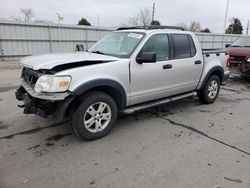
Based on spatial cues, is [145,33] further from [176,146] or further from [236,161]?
[236,161]

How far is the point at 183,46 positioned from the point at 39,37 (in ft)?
42.6

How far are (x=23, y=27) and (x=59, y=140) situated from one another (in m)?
13.4

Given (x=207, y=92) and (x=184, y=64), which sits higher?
(x=184, y=64)

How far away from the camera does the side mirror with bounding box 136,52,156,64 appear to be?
383 centimetres

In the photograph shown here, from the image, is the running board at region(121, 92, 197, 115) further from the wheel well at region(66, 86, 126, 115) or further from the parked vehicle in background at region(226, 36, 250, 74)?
the parked vehicle in background at region(226, 36, 250, 74)

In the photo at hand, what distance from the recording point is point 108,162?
316 cm

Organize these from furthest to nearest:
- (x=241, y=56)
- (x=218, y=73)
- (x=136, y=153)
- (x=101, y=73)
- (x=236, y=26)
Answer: (x=236, y=26) < (x=241, y=56) < (x=218, y=73) < (x=101, y=73) < (x=136, y=153)

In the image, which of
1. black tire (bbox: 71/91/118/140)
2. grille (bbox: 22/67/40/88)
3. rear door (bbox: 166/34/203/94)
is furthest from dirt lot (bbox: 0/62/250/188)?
grille (bbox: 22/67/40/88)

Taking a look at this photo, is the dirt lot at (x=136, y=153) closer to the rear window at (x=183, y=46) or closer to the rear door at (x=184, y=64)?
the rear door at (x=184, y=64)

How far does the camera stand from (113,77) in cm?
376

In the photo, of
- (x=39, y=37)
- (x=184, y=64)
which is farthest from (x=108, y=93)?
(x=39, y=37)

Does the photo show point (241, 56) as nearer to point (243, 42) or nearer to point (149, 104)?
point (243, 42)

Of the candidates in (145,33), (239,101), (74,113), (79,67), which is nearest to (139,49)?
(145,33)

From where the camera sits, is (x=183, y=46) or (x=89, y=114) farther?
(x=183, y=46)
